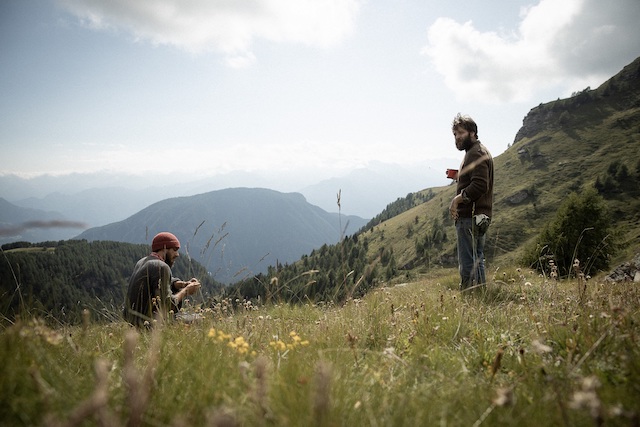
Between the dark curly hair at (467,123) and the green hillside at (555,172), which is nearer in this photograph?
the dark curly hair at (467,123)

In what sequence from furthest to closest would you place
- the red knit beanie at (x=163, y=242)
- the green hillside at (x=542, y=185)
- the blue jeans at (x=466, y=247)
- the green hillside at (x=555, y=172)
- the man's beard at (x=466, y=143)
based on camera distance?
the green hillside at (x=555, y=172)
the green hillside at (x=542, y=185)
the red knit beanie at (x=163, y=242)
the man's beard at (x=466, y=143)
the blue jeans at (x=466, y=247)

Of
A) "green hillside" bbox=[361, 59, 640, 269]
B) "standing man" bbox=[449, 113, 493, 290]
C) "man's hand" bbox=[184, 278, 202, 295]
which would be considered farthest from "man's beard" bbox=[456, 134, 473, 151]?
"green hillside" bbox=[361, 59, 640, 269]

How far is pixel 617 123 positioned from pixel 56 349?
17592 cm

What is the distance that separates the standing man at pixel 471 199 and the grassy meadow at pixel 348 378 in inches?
91.1

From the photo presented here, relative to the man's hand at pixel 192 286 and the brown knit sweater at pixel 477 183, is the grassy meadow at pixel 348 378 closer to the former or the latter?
the man's hand at pixel 192 286

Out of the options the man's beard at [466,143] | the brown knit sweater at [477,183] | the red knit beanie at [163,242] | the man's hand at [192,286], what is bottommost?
the man's hand at [192,286]

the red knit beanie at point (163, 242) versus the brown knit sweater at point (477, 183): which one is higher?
the brown knit sweater at point (477, 183)

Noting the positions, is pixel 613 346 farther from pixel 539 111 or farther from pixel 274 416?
pixel 539 111

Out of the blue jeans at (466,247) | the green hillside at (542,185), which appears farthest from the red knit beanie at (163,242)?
the green hillside at (542,185)

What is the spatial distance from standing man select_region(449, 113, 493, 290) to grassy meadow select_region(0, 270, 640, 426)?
7.60ft

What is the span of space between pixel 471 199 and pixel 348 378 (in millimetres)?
4651

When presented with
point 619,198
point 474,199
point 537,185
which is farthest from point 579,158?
point 474,199

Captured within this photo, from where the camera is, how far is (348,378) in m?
2.29

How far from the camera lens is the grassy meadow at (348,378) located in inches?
56.9
